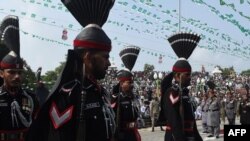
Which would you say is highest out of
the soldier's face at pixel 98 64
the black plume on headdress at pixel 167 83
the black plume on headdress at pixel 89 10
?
the black plume on headdress at pixel 89 10

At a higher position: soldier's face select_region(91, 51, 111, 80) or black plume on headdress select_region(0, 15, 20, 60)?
black plume on headdress select_region(0, 15, 20, 60)

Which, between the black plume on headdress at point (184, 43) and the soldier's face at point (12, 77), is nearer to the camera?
the soldier's face at point (12, 77)

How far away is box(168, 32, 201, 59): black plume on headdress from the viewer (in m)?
8.32

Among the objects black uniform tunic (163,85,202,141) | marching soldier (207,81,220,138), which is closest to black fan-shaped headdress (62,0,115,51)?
black uniform tunic (163,85,202,141)

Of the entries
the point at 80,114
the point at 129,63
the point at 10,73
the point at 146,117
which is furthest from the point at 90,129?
the point at 146,117

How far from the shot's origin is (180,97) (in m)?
7.54

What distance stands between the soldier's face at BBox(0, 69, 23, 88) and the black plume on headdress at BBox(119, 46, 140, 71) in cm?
354

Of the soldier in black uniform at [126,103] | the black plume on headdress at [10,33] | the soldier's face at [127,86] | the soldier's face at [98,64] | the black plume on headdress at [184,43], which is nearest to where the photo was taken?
the soldier's face at [98,64]

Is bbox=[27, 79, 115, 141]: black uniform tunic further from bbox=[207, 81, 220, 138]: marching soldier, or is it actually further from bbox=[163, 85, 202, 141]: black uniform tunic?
bbox=[207, 81, 220, 138]: marching soldier

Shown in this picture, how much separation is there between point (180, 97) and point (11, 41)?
2.66m

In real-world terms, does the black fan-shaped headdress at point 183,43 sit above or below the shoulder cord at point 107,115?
above

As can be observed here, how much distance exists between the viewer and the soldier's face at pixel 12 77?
258 inches

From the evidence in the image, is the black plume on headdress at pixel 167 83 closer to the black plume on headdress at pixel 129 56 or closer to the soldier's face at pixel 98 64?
the black plume on headdress at pixel 129 56

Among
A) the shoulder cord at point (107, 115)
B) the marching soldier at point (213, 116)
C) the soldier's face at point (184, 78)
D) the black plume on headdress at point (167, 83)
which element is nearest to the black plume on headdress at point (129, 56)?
the black plume on headdress at point (167, 83)
